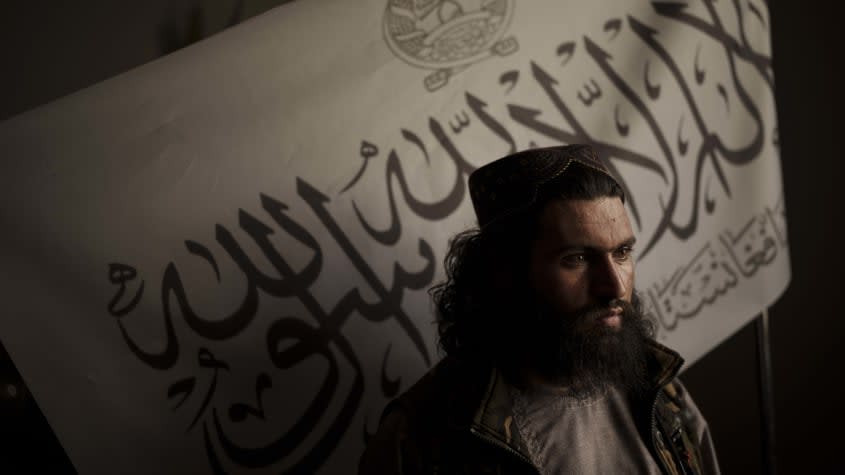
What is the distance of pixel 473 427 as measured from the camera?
3.85ft

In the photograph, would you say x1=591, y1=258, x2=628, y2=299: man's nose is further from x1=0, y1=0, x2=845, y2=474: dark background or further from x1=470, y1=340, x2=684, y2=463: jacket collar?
x1=0, y1=0, x2=845, y2=474: dark background

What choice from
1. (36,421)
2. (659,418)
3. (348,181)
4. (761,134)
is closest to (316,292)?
(348,181)

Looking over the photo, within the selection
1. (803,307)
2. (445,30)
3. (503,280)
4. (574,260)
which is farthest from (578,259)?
(803,307)

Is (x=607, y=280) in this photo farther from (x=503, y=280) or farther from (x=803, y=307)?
(x=803, y=307)

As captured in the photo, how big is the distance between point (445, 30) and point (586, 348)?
83 centimetres

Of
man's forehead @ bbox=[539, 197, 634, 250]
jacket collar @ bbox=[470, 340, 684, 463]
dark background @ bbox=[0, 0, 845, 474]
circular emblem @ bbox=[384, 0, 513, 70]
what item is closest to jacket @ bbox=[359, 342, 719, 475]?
jacket collar @ bbox=[470, 340, 684, 463]

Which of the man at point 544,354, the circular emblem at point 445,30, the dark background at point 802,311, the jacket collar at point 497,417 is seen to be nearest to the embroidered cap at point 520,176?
the man at point 544,354

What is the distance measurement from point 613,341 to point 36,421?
1.08 meters

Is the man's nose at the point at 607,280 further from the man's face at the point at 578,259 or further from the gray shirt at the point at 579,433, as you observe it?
the gray shirt at the point at 579,433

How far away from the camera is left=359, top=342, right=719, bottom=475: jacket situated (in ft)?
3.90

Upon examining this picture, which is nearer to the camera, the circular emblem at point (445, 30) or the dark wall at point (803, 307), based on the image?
the circular emblem at point (445, 30)

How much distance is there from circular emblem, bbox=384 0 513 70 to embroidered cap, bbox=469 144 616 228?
1.53 feet

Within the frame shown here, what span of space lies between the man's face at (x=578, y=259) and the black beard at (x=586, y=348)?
0.04ft

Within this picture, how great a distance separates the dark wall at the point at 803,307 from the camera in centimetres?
232
